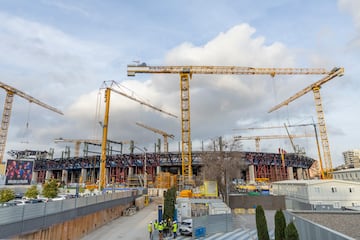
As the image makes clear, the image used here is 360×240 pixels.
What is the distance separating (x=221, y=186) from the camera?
156 ft

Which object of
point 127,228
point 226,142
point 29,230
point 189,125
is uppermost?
point 189,125

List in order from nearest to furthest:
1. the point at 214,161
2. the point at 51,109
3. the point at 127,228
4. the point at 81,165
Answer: the point at 127,228
the point at 214,161
the point at 51,109
the point at 81,165

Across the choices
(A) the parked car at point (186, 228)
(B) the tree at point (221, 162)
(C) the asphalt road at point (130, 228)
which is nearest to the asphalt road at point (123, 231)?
(C) the asphalt road at point (130, 228)

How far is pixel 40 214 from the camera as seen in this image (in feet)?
55.4

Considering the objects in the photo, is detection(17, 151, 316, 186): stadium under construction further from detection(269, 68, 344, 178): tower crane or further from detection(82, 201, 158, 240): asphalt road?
detection(82, 201, 158, 240): asphalt road

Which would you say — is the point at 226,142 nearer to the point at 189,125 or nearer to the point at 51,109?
the point at 189,125

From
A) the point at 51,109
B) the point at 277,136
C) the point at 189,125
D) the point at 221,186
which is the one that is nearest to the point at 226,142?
the point at 221,186

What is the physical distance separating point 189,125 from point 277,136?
99845 millimetres

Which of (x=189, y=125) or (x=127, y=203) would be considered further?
(x=189, y=125)

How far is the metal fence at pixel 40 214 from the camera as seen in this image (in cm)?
1386

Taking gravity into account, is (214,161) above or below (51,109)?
below

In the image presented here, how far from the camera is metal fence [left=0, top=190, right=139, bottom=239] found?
45.5 feet

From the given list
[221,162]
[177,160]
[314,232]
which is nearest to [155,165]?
[177,160]

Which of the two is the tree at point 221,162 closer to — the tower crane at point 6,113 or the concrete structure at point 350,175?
the concrete structure at point 350,175
